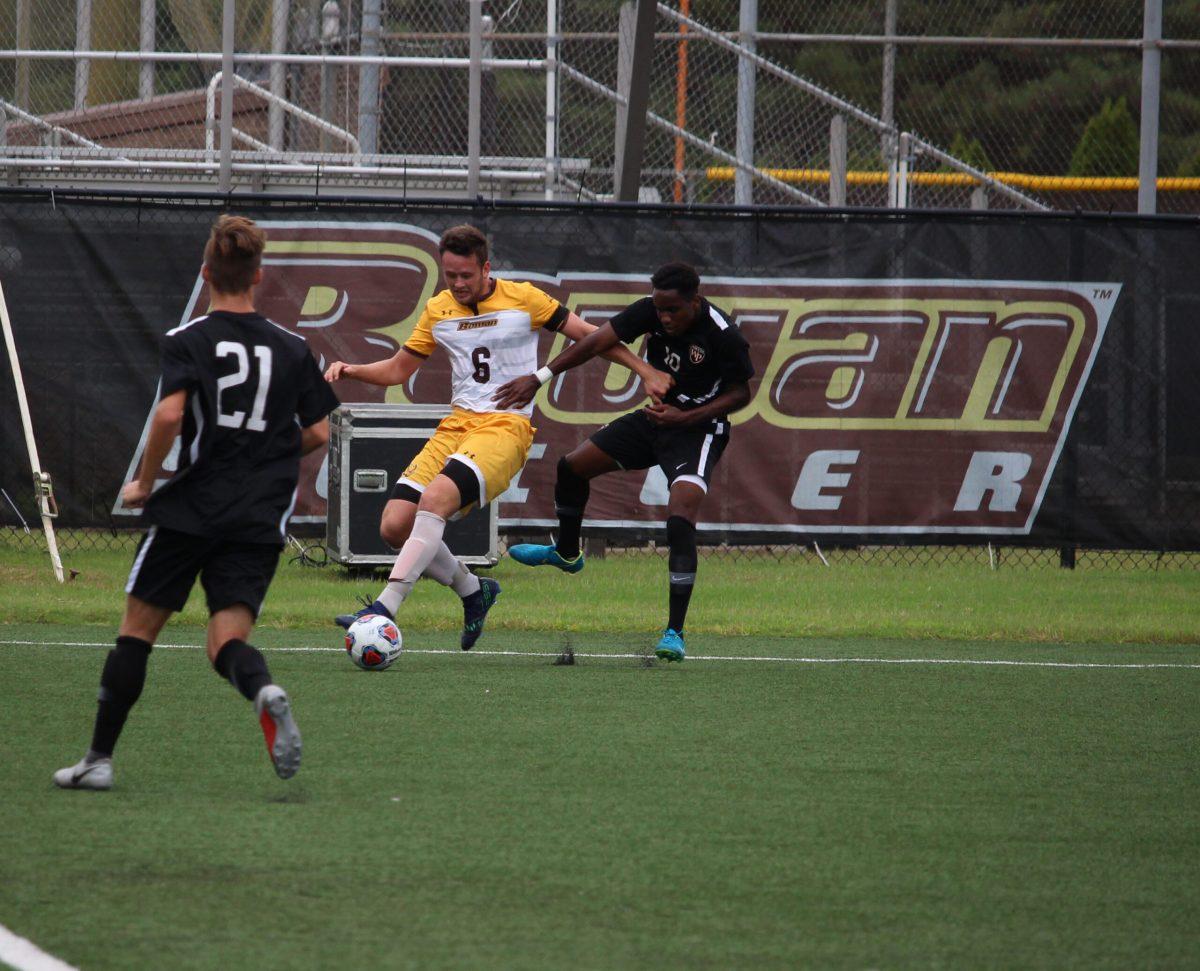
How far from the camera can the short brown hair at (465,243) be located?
318 inches

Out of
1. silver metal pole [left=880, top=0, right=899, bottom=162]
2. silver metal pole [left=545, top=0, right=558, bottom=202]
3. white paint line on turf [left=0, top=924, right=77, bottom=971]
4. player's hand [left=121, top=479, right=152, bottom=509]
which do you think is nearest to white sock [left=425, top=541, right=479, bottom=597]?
player's hand [left=121, top=479, right=152, bottom=509]

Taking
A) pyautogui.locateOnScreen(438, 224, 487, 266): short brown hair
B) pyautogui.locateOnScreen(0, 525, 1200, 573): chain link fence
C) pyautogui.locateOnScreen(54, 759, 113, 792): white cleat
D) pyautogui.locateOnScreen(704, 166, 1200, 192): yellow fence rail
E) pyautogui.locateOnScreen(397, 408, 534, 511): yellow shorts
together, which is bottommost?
pyautogui.locateOnScreen(0, 525, 1200, 573): chain link fence

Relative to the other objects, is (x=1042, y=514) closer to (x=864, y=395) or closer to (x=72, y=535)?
(x=864, y=395)

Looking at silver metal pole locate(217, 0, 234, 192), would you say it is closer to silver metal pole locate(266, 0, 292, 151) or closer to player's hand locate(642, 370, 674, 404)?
silver metal pole locate(266, 0, 292, 151)

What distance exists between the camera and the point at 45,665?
7.63 m

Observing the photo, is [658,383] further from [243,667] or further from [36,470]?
[36,470]

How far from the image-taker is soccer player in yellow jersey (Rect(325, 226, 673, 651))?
8.07 metres

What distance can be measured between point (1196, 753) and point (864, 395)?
5857 millimetres

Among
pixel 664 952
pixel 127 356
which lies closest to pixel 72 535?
pixel 127 356

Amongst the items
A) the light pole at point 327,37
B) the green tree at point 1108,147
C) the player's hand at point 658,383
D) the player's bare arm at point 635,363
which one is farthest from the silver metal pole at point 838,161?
the green tree at point 1108,147

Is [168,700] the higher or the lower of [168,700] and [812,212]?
the lower

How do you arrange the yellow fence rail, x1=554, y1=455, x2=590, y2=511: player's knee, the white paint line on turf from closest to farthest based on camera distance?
the white paint line on turf → x1=554, y1=455, x2=590, y2=511: player's knee → the yellow fence rail

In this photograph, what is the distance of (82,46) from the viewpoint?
13.9 m

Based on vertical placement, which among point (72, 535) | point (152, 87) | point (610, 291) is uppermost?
point (152, 87)
